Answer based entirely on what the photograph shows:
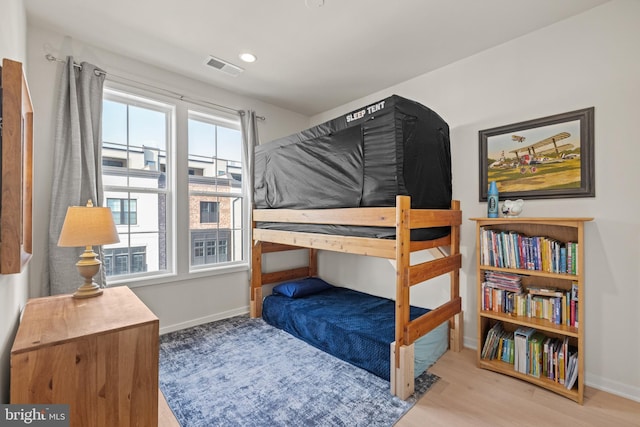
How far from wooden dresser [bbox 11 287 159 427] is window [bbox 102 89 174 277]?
1424mm

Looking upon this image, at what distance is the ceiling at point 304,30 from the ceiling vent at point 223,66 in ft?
0.18

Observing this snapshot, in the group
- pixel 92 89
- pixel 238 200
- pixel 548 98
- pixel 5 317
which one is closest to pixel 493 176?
pixel 548 98

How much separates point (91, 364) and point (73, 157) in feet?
6.05

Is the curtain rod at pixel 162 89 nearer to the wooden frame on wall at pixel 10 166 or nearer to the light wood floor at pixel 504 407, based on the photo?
the wooden frame on wall at pixel 10 166

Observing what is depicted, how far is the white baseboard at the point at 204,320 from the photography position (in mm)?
2895

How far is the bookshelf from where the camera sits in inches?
74.3

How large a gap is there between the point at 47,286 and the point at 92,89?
1612mm

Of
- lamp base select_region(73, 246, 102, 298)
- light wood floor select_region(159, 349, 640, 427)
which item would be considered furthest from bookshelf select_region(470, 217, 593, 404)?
lamp base select_region(73, 246, 102, 298)

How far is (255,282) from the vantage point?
11.1 feet

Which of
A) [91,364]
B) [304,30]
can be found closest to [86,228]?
[91,364]

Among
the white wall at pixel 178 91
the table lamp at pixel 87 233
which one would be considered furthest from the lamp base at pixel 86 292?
the white wall at pixel 178 91

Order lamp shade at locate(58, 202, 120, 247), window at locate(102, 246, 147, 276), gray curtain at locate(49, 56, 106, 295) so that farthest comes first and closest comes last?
1. window at locate(102, 246, 147, 276)
2. gray curtain at locate(49, 56, 106, 295)
3. lamp shade at locate(58, 202, 120, 247)

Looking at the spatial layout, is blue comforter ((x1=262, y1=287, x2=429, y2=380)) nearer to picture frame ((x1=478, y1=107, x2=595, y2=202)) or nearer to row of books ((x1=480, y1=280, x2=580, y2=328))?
row of books ((x1=480, y1=280, x2=580, y2=328))

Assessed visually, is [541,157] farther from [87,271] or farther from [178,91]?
[178,91]
